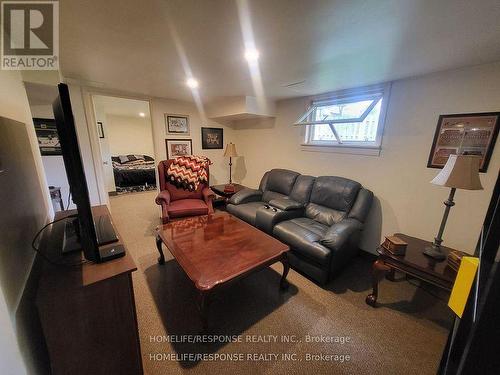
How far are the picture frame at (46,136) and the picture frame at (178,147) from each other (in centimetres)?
175

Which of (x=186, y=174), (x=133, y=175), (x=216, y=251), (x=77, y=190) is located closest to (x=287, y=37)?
(x=77, y=190)

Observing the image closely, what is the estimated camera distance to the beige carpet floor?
51.4 inches

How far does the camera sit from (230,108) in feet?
11.6

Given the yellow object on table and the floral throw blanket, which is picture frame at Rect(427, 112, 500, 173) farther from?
the floral throw blanket

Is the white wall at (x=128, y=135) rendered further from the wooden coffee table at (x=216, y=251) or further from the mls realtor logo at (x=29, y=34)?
the wooden coffee table at (x=216, y=251)

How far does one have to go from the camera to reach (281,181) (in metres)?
3.36

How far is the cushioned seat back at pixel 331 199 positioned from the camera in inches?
98.4

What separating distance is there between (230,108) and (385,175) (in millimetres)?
2641

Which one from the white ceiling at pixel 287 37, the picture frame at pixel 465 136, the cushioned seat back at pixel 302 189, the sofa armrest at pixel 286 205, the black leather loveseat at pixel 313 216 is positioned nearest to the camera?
the white ceiling at pixel 287 37

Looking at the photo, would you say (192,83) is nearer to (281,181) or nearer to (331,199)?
(281,181)

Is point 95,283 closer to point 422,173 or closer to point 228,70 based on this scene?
point 228,70

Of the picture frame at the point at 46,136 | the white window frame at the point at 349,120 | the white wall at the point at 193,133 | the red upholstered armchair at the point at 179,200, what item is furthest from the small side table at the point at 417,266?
the picture frame at the point at 46,136

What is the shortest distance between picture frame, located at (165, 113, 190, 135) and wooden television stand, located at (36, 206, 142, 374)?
3.25m

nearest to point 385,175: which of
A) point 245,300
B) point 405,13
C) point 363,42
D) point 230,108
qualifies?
point 363,42
